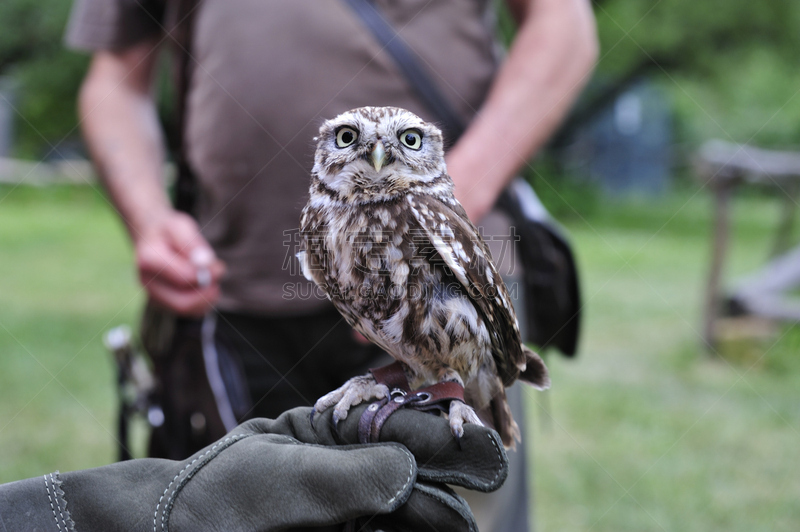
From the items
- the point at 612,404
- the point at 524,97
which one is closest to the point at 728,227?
the point at 612,404

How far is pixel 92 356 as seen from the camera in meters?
8.24

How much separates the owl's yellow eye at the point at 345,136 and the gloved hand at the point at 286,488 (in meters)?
0.69

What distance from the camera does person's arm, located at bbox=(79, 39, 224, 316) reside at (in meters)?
2.67

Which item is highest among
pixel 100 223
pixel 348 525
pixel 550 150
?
pixel 348 525

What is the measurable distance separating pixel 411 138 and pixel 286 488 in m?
0.90

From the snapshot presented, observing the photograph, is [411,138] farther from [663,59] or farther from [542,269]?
[663,59]

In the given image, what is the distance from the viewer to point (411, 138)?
1576mm

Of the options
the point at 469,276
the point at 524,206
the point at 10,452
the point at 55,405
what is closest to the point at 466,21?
the point at 524,206

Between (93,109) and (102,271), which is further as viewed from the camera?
(102,271)

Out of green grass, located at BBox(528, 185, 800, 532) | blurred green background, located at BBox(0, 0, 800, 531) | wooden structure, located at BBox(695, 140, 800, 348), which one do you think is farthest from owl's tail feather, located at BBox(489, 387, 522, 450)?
wooden structure, located at BBox(695, 140, 800, 348)

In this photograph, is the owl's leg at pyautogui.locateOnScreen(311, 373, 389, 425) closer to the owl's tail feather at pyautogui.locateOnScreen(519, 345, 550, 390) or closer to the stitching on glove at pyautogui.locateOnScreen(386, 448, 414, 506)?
the stitching on glove at pyautogui.locateOnScreen(386, 448, 414, 506)

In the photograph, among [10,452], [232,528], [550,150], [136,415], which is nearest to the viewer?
[232,528]

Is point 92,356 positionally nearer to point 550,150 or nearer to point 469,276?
point 469,276

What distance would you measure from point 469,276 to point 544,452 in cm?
476
